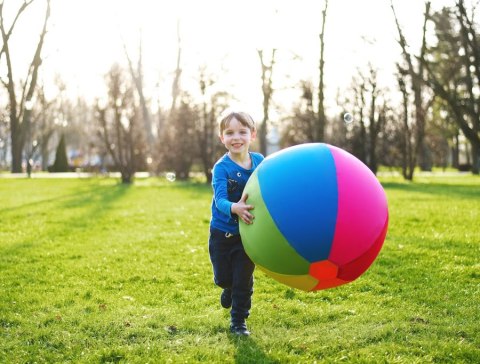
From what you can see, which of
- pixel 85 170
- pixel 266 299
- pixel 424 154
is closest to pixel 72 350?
pixel 266 299

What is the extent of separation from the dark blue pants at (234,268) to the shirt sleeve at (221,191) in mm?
358

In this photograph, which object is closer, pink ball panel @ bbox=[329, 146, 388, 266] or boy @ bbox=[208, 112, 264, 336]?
pink ball panel @ bbox=[329, 146, 388, 266]

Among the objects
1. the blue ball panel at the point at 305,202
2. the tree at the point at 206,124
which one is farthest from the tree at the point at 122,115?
the blue ball panel at the point at 305,202

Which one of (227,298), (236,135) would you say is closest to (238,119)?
(236,135)

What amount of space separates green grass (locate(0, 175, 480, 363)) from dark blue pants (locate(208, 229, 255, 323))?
260 mm

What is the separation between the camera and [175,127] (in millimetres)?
29562

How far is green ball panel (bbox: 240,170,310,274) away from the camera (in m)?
3.83

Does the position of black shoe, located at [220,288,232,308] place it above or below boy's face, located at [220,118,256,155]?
below

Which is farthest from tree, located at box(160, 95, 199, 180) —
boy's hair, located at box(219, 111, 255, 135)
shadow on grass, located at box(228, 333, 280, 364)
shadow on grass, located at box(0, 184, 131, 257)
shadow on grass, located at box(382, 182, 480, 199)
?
shadow on grass, located at box(228, 333, 280, 364)

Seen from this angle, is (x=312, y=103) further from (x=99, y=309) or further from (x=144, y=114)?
(x=99, y=309)

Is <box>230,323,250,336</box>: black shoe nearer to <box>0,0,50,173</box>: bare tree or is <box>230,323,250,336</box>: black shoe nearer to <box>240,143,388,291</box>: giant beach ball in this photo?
<box>240,143,388,291</box>: giant beach ball

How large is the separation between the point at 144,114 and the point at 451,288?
37999 millimetres

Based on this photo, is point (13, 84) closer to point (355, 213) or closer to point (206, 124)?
point (206, 124)

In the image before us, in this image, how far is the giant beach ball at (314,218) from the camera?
373cm
